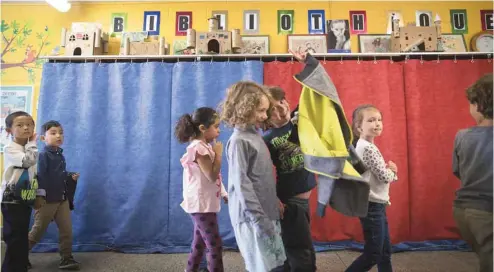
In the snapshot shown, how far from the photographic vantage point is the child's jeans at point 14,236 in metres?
1.77

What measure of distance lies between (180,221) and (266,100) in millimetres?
1623

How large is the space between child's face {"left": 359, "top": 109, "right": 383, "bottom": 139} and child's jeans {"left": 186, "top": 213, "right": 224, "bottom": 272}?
954 mm

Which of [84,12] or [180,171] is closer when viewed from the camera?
[180,171]

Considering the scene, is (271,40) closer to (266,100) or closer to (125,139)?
(125,139)

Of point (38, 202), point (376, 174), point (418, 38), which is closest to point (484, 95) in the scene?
point (376, 174)

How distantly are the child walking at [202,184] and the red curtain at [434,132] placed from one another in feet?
5.59

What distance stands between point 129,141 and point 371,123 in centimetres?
190

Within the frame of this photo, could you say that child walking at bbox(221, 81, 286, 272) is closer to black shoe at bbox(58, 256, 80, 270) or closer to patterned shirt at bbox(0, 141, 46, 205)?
patterned shirt at bbox(0, 141, 46, 205)

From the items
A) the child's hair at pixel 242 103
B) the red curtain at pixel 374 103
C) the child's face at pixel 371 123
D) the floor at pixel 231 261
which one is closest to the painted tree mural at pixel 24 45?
the floor at pixel 231 261

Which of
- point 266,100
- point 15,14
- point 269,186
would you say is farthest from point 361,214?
point 15,14

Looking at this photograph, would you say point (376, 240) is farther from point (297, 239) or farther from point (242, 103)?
point (242, 103)

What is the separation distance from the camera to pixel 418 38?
2.71 metres

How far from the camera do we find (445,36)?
3027 millimetres

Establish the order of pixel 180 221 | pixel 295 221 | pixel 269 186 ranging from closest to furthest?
pixel 269 186 → pixel 295 221 → pixel 180 221
